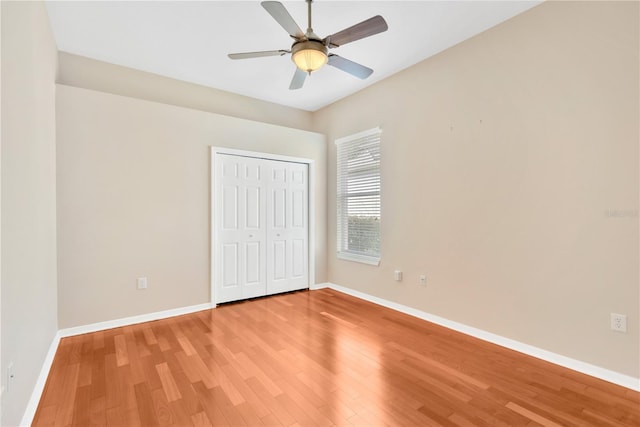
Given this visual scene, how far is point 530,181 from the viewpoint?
2641 millimetres

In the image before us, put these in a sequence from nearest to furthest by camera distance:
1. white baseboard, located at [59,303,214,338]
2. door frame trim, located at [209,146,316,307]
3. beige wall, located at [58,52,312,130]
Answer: white baseboard, located at [59,303,214,338]
beige wall, located at [58,52,312,130]
door frame trim, located at [209,146,316,307]

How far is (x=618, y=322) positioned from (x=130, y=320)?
14.7 ft

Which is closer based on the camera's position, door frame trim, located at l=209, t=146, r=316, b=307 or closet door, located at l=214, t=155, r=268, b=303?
door frame trim, located at l=209, t=146, r=316, b=307

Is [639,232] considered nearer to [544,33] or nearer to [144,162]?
[544,33]

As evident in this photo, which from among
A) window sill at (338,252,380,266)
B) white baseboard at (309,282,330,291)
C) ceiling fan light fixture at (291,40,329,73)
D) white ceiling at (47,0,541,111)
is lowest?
white baseboard at (309,282,330,291)

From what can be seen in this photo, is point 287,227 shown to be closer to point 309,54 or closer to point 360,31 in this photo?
point 309,54

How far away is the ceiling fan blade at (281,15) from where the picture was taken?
1.90 meters

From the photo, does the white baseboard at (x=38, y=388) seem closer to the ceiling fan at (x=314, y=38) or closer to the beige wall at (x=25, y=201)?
the beige wall at (x=25, y=201)

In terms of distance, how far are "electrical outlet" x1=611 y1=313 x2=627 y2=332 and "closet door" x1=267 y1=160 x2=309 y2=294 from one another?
3575 millimetres

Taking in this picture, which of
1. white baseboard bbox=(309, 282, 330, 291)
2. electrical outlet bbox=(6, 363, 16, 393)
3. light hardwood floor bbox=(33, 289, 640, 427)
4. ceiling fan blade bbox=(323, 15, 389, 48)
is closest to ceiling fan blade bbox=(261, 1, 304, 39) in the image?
ceiling fan blade bbox=(323, 15, 389, 48)

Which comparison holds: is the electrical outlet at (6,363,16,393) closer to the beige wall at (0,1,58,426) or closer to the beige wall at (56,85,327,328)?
the beige wall at (0,1,58,426)

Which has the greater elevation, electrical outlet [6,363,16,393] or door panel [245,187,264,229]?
door panel [245,187,264,229]

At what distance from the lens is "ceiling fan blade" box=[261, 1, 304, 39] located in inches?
75.0

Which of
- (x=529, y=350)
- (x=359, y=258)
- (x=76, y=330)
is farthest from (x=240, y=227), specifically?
(x=529, y=350)
